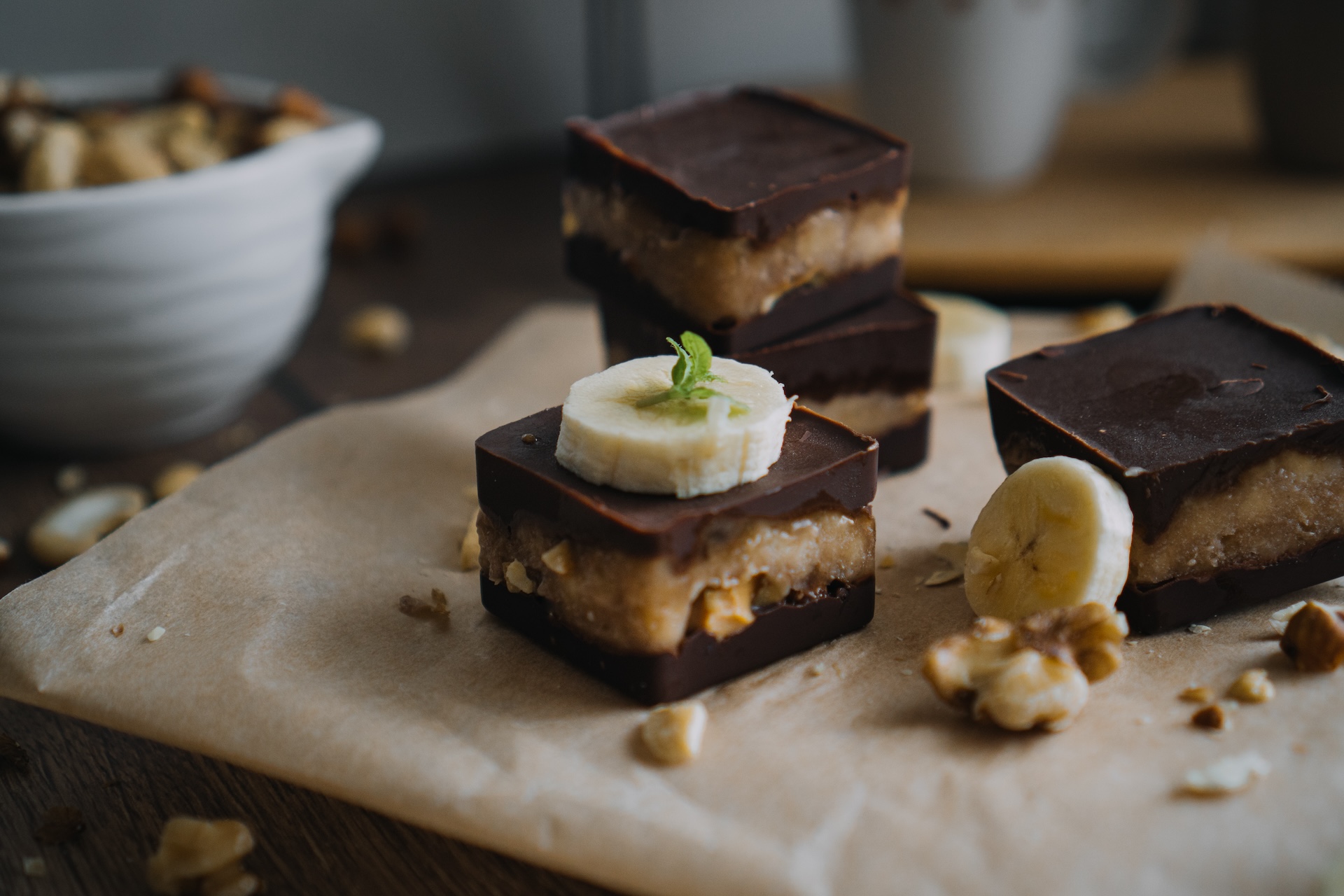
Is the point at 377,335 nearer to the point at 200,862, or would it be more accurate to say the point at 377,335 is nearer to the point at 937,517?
the point at 937,517

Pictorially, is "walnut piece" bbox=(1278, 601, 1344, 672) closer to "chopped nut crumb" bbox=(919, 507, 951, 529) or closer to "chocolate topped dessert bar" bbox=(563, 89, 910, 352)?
"chopped nut crumb" bbox=(919, 507, 951, 529)

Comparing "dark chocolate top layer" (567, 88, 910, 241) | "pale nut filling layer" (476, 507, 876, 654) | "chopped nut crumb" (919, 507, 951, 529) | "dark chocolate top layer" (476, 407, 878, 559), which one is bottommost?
"chopped nut crumb" (919, 507, 951, 529)

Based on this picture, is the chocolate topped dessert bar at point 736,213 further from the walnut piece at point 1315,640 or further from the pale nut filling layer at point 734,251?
the walnut piece at point 1315,640

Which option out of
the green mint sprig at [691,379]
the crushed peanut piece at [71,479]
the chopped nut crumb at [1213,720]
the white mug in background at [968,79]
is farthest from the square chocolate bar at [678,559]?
the white mug in background at [968,79]

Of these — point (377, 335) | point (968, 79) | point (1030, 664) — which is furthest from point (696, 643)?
point (968, 79)

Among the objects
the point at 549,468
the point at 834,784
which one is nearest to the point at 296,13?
the point at 549,468

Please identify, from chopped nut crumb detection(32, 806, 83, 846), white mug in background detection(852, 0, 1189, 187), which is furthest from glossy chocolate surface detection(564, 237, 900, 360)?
white mug in background detection(852, 0, 1189, 187)
